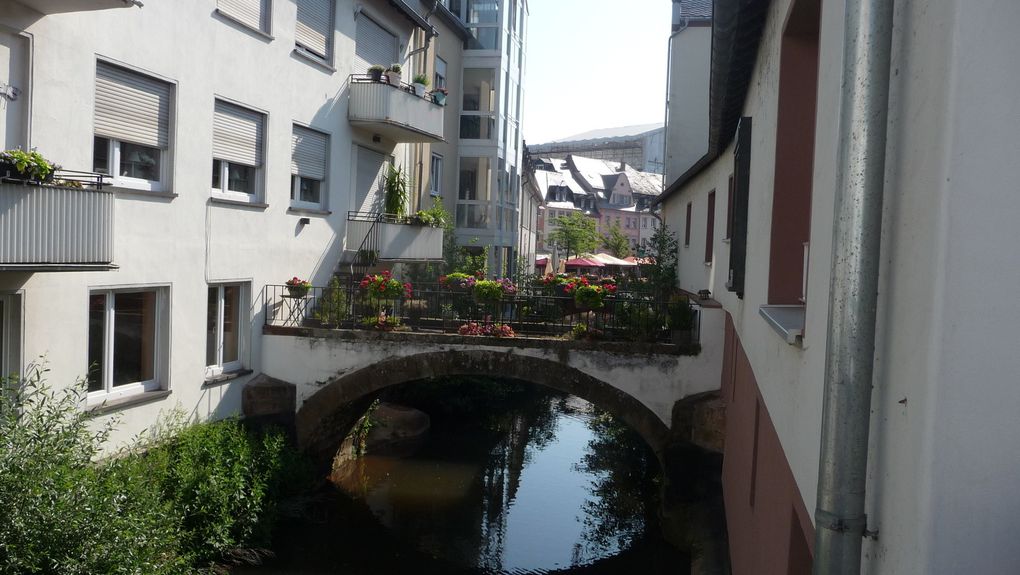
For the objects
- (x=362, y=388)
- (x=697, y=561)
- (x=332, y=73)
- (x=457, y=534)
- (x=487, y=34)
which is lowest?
(x=457, y=534)

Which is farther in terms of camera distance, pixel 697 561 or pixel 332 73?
pixel 332 73

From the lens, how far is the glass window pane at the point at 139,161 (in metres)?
10.6

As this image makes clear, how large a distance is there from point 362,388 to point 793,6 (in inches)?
392

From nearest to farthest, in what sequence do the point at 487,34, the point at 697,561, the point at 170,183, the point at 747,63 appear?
the point at 747,63 → the point at 697,561 → the point at 170,183 → the point at 487,34

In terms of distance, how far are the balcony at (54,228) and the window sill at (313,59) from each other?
5757 mm

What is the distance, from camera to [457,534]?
514 inches

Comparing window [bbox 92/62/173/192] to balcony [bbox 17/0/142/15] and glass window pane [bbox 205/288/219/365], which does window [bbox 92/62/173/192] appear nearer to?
balcony [bbox 17/0/142/15]

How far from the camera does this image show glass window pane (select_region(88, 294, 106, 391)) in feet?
33.9

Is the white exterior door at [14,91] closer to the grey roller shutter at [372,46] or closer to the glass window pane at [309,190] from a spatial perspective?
the glass window pane at [309,190]

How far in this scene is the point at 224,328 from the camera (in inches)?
515

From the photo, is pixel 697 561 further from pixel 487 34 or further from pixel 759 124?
pixel 487 34

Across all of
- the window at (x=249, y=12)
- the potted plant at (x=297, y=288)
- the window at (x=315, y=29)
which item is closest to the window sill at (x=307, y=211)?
the potted plant at (x=297, y=288)

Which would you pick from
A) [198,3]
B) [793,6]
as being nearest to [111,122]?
[198,3]

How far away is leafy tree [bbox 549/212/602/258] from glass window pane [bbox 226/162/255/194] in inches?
1598
